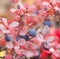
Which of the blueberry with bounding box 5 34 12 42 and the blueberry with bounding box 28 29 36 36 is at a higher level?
the blueberry with bounding box 28 29 36 36

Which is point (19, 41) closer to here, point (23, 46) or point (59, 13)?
point (23, 46)

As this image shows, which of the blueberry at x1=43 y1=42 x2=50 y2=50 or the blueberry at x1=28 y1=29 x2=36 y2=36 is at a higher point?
the blueberry at x1=28 y1=29 x2=36 y2=36

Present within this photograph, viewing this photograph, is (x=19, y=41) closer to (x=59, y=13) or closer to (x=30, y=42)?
(x=30, y=42)

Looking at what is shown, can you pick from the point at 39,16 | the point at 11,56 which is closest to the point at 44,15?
the point at 39,16

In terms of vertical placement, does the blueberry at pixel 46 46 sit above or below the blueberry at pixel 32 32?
below

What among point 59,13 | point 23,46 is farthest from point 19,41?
point 59,13

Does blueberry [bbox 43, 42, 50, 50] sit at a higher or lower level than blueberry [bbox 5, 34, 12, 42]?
lower

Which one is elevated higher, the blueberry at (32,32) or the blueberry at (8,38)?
the blueberry at (32,32)

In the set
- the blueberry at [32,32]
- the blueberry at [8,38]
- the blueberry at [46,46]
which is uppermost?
the blueberry at [32,32]

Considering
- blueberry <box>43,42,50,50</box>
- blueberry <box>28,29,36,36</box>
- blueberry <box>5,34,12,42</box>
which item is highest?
blueberry <box>28,29,36,36</box>
